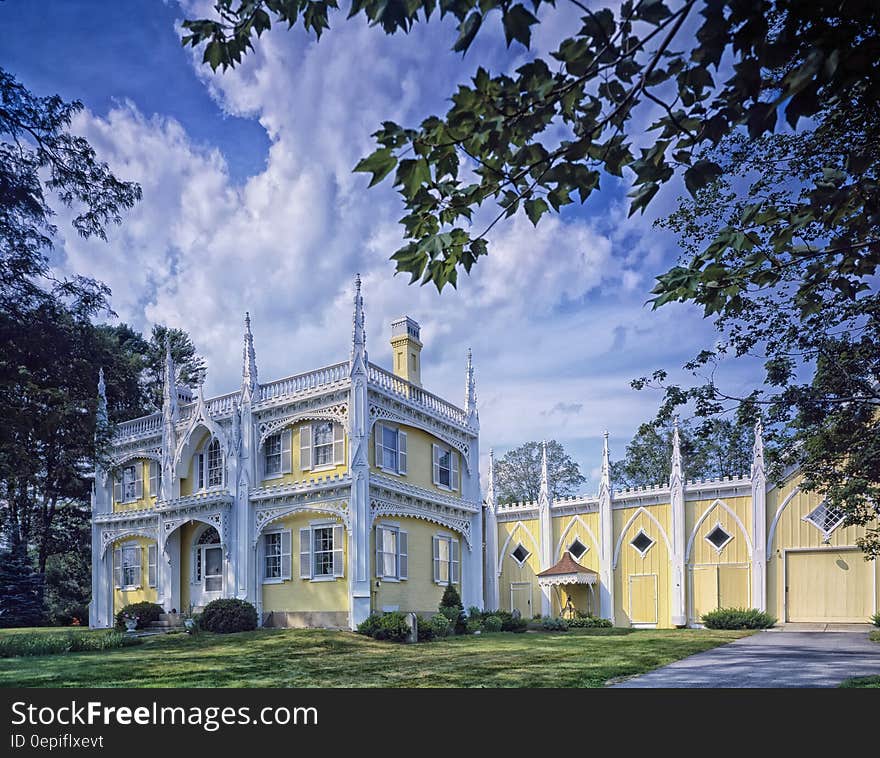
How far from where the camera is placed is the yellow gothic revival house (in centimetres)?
2031

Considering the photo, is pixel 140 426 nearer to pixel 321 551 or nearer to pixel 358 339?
pixel 321 551

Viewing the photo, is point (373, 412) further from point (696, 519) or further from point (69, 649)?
point (696, 519)

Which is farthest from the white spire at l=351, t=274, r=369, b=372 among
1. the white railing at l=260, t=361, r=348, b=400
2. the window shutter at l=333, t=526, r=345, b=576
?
the window shutter at l=333, t=526, r=345, b=576

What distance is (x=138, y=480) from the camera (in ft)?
84.9

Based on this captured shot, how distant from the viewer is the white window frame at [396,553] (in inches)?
802

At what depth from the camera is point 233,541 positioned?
70.7ft

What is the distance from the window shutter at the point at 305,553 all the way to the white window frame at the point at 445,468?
453cm

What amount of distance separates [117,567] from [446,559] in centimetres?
1111

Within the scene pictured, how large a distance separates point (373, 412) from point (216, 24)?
1619 cm

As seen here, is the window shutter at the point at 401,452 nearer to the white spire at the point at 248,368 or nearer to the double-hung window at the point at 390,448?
the double-hung window at the point at 390,448

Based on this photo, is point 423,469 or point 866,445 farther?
point 423,469

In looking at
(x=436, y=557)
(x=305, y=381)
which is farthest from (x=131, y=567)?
(x=436, y=557)

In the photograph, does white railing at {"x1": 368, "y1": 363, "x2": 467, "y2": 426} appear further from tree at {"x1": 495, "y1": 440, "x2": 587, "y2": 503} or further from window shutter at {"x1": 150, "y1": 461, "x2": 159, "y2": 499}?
tree at {"x1": 495, "y1": 440, "x2": 587, "y2": 503}
